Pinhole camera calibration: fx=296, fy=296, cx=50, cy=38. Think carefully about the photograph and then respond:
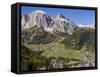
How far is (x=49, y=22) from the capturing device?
2506 millimetres

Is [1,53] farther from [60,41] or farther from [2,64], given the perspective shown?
[60,41]

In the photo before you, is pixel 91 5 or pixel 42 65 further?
pixel 91 5

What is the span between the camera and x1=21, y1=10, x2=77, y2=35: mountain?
2.43m

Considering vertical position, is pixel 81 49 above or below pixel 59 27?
below

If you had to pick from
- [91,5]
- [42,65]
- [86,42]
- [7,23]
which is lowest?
[42,65]

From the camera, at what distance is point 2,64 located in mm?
2410

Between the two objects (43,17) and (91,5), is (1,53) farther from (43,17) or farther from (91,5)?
(91,5)

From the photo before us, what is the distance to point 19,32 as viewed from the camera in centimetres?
238

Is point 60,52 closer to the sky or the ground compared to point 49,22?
closer to the ground

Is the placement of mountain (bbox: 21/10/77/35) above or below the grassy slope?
above

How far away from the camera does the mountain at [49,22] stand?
2428mm

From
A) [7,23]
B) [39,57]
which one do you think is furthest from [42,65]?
[7,23]

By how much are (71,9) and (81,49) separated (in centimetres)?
37

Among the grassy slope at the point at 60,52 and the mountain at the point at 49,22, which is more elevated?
the mountain at the point at 49,22
